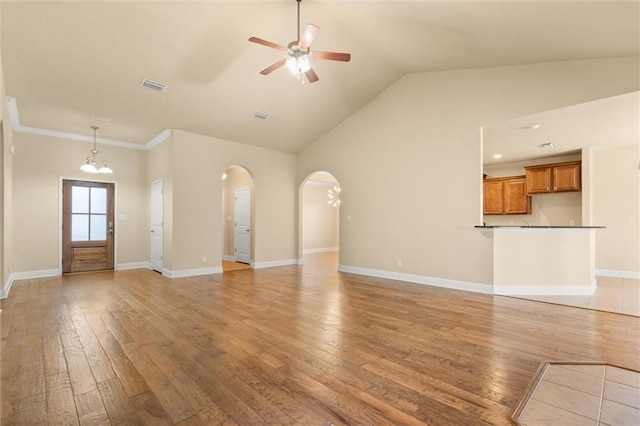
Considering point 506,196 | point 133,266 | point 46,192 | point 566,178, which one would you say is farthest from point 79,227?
point 566,178

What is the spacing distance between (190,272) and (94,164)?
3332mm

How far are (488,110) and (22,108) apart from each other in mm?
7897

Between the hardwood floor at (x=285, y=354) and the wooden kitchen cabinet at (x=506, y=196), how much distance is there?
3979 mm

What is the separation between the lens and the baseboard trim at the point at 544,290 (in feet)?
15.3

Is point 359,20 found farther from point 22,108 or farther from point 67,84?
point 22,108

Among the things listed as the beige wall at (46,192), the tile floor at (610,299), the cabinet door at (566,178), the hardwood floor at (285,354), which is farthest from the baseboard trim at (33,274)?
the cabinet door at (566,178)

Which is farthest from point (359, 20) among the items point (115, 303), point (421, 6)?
point (115, 303)

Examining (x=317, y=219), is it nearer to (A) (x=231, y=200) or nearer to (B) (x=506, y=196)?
(A) (x=231, y=200)

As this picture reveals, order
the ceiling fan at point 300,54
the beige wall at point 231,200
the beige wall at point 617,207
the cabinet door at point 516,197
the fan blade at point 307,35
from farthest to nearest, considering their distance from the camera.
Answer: the beige wall at point 231,200 < the cabinet door at point 516,197 < the beige wall at point 617,207 < the ceiling fan at point 300,54 < the fan blade at point 307,35

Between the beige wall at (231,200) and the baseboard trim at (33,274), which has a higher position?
the beige wall at (231,200)

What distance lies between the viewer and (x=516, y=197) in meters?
7.54

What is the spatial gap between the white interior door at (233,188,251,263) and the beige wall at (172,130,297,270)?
613mm

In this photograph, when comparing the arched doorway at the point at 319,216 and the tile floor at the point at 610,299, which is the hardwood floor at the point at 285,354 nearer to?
the tile floor at the point at 610,299

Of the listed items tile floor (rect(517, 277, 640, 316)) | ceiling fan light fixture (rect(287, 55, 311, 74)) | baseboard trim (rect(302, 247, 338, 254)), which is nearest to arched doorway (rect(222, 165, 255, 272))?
baseboard trim (rect(302, 247, 338, 254))
